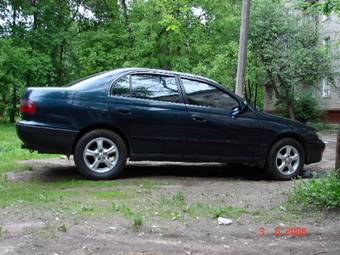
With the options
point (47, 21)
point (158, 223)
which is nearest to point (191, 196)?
point (158, 223)

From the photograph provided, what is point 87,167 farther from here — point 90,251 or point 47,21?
point 47,21

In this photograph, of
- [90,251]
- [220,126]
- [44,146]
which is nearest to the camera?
[90,251]

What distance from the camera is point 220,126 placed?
7.96 meters

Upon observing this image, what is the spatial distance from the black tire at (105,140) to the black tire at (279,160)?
2316 mm

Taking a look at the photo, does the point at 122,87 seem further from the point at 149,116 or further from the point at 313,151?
the point at 313,151

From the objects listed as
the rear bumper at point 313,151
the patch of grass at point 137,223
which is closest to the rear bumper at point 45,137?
the patch of grass at point 137,223

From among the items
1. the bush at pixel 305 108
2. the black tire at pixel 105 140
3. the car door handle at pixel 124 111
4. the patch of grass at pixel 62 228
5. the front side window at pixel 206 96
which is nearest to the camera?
the patch of grass at pixel 62 228

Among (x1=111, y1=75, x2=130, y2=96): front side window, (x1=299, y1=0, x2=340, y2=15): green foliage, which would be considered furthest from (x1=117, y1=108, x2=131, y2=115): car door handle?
(x1=299, y1=0, x2=340, y2=15): green foliage

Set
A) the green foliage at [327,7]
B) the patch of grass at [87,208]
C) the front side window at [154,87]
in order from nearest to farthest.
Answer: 1. the patch of grass at [87,208]
2. the front side window at [154,87]
3. the green foliage at [327,7]

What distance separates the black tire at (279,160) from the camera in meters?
8.23

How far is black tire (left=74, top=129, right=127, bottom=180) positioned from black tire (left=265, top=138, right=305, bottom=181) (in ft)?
7.60

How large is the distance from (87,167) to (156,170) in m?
1.59

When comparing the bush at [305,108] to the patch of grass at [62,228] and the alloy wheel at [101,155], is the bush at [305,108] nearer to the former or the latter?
the alloy wheel at [101,155]

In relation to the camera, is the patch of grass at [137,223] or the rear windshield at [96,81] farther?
the rear windshield at [96,81]
